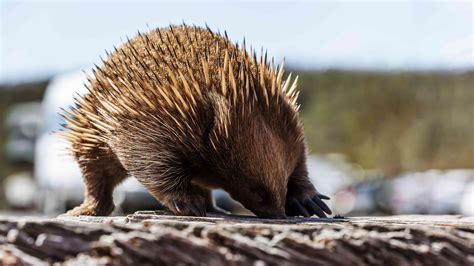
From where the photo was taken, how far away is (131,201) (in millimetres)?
13945

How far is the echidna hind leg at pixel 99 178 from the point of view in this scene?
4148mm

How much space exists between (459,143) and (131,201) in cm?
2787

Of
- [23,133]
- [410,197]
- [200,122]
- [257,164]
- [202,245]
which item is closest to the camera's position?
[202,245]

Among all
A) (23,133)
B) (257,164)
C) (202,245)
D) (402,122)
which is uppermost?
(402,122)

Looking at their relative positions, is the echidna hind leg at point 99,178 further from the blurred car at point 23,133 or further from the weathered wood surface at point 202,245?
the blurred car at point 23,133

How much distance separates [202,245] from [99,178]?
236 cm

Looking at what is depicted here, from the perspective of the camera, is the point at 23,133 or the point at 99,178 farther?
the point at 23,133

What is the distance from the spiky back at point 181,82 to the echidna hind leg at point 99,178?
0.76 feet

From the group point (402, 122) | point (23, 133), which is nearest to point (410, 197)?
point (23, 133)

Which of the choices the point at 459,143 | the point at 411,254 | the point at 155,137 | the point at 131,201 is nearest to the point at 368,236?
the point at 411,254

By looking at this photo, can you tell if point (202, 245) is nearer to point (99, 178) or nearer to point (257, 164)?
point (257, 164)

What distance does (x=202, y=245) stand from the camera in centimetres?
194

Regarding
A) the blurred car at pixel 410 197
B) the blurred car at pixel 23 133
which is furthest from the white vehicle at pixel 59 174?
the blurred car at pixel 23 133

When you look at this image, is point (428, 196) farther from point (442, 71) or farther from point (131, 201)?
point (442, 71)
